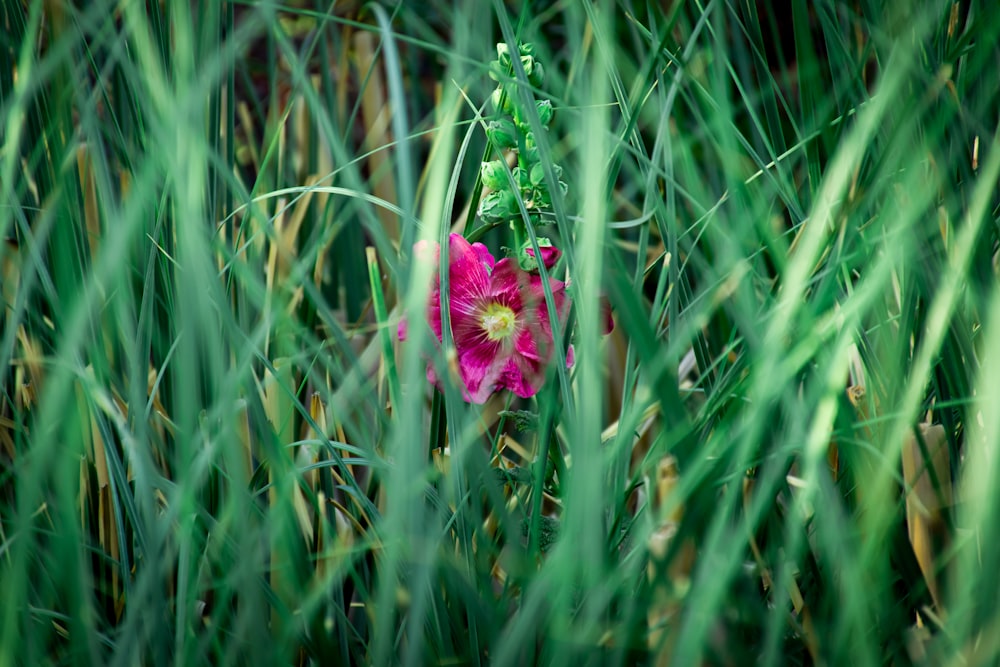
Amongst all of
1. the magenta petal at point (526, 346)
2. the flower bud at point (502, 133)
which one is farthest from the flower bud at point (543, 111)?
the magenta petal at point (526, 346)

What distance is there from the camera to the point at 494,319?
1.68ft

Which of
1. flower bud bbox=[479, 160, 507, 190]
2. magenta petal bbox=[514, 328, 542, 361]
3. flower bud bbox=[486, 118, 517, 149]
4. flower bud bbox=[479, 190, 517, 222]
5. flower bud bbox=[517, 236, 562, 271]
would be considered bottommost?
magenta petal bbox=[514, 328, 542, 361]

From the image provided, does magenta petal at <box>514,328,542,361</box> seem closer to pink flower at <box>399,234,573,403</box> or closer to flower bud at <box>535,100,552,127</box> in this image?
pink flower at <box>399,234,573,403</box>

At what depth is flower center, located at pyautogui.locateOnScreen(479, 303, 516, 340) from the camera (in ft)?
1.65

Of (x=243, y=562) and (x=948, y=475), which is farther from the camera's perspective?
(x=948, y=475)

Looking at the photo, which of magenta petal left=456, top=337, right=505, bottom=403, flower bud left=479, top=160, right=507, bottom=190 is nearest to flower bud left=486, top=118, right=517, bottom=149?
flower bud left=479, top=160, right=507, bottom=190

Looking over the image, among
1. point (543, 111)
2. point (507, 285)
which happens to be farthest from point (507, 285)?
point (543, 111)

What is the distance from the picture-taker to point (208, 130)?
0.64 meters

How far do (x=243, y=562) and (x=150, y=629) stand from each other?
0.06m

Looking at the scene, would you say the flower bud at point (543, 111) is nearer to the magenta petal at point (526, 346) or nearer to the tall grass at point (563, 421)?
the tall grass at point (563, 421)

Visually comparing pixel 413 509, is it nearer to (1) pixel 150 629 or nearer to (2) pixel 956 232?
(1) pixel 150 629

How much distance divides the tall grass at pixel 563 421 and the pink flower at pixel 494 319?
19 mm

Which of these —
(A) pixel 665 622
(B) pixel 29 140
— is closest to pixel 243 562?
(A) pixel 665 622

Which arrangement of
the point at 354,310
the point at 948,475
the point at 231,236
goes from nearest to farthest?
the point at 948,475 → the point at 231,236 → the point at 354,310
